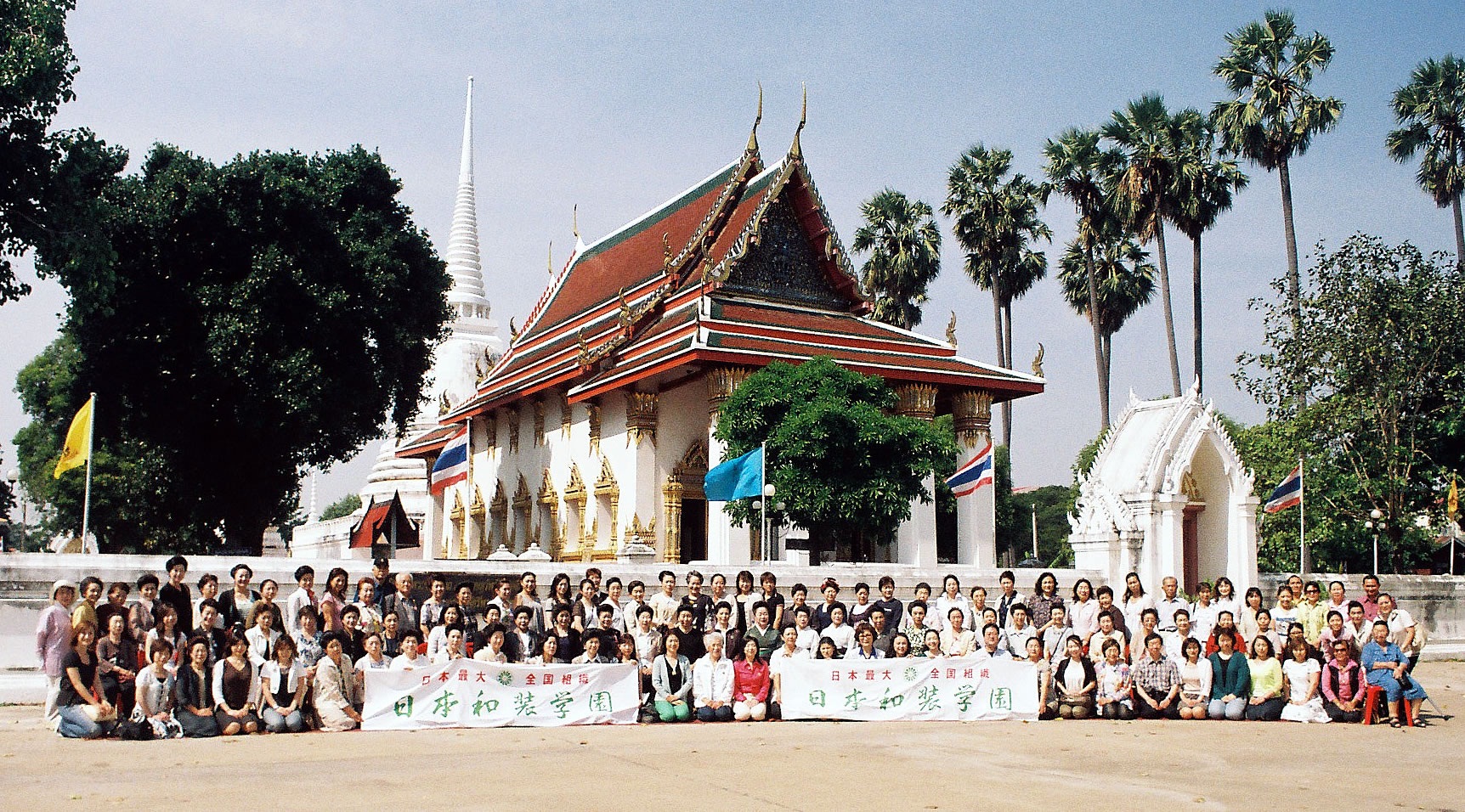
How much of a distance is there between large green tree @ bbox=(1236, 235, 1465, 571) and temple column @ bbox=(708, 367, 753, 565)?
11.3m

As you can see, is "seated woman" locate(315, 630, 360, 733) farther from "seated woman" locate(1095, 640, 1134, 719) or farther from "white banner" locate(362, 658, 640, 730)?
"seated woman" locate(1095, 640, 1134, 719)

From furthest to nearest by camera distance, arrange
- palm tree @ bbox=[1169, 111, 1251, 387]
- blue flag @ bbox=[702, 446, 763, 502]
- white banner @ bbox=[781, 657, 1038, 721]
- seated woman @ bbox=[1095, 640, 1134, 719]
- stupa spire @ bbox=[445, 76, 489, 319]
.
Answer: stupa spire @ bbox=[445, 76, 489, 319] → palm tree @ bbox=[1169, 111, 1251, 387] → blue flag @ bbox=[702, 446, 763, 502] → seated woman @ bbox=[1095, 640, 1134, 719] → white banner @ bbox=[781, 657, 1038, 721]

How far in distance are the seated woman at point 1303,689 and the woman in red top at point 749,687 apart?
479 cm

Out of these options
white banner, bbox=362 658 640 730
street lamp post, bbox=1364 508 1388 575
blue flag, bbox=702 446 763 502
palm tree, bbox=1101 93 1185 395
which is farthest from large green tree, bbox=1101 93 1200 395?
white banner, bbox=362 658 640 730

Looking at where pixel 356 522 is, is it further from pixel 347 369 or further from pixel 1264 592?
pixel 1264 592

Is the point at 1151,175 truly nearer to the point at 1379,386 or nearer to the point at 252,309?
the point at 1379,386

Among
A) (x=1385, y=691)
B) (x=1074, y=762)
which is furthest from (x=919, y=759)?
(x=1385, y=691)

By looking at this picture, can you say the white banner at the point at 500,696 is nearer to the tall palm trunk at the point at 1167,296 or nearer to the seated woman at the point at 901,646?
the seated woman at the point at 901,646

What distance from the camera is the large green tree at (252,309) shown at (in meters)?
23.8

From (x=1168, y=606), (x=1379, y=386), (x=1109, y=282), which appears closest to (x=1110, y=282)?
→ (x=1109, y=282)

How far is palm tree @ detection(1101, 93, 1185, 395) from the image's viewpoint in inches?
1385

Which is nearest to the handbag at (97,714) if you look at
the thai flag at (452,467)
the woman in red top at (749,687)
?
the woman in red top at (749,687)

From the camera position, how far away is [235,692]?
1023 cm

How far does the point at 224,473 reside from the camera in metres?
27.0
